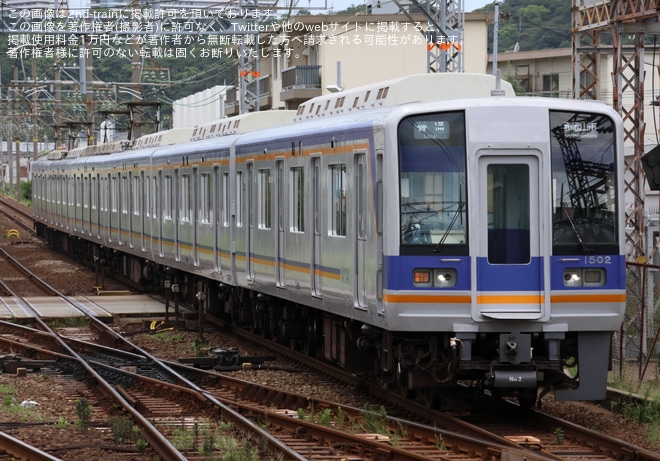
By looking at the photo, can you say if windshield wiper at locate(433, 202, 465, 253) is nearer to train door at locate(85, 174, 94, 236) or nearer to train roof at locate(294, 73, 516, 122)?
train roof at locate(294, 73, 516, 122)

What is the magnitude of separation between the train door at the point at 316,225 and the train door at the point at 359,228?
4.66 feet

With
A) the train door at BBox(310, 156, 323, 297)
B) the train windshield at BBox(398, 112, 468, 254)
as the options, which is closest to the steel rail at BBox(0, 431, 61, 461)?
the train windshield at BBox(398, 112, 468, 254)

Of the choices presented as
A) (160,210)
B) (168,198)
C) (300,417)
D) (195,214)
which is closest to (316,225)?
(300,417)

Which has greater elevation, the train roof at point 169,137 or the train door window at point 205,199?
the train roof at point 169,137

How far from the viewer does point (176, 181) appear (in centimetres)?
2141

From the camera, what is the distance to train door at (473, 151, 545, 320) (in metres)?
10.4

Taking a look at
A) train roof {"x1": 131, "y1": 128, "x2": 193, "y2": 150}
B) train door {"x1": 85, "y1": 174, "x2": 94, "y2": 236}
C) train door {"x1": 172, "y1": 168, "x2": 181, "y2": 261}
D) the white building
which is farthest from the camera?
the white building

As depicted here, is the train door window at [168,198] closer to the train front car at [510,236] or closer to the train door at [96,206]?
the train door at [96,206]

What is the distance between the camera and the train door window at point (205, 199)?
18.9m

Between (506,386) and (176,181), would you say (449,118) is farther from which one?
(176,181)

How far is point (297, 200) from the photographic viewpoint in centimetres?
1404

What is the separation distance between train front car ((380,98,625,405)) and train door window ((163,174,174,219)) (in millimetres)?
11757

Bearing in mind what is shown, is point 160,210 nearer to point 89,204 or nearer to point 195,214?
point 195,214

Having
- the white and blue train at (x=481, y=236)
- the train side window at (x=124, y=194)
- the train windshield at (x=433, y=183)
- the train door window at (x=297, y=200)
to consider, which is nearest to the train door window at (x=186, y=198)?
the train side window at (x=124, y=194)
